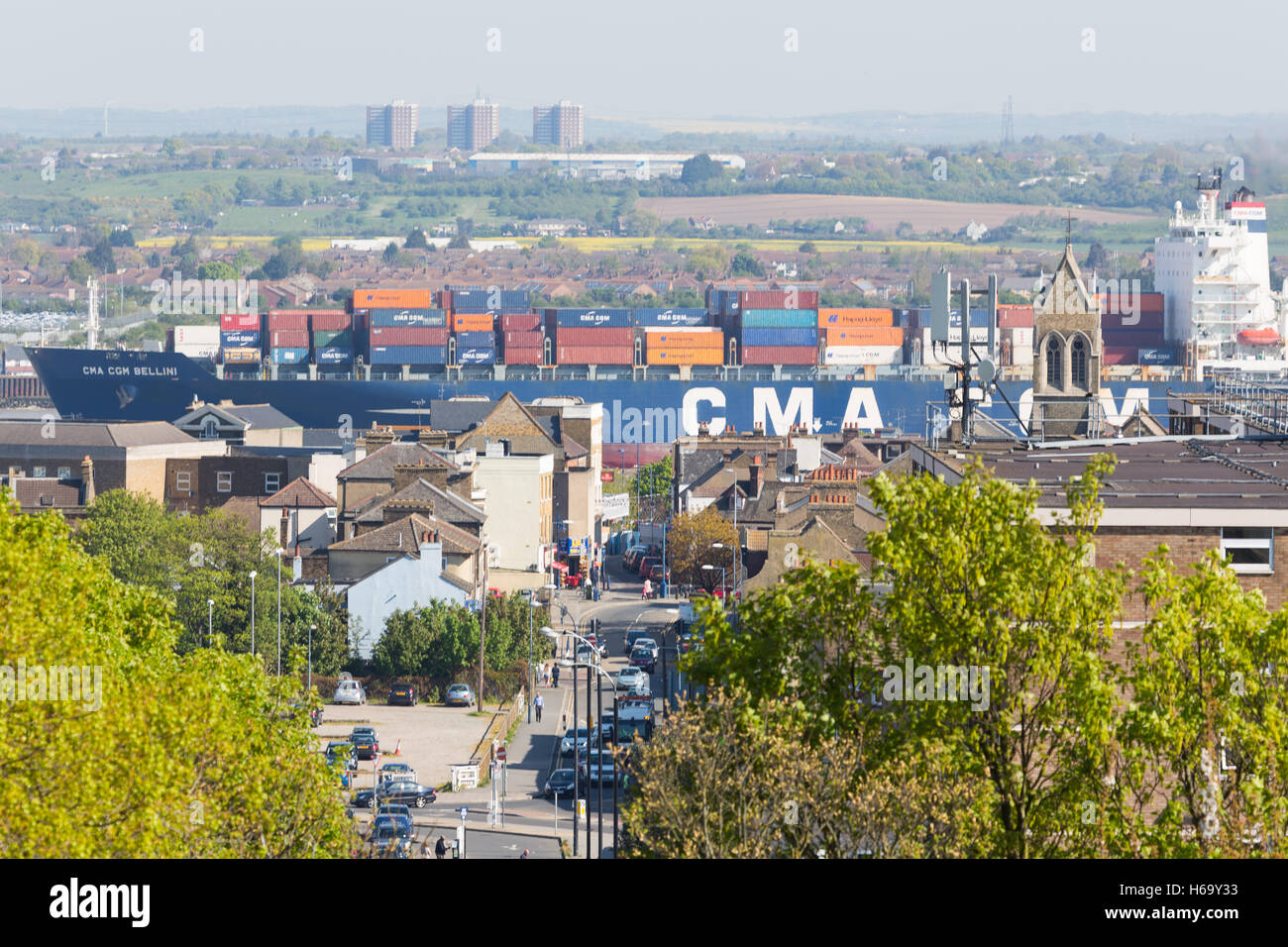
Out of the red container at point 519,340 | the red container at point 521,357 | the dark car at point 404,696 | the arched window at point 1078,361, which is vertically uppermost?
the arched window at point 1078,361

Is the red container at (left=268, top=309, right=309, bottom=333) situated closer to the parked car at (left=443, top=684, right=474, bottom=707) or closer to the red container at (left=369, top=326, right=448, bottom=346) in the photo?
the red container at (left=369, top=326, right=448, bottom=346)

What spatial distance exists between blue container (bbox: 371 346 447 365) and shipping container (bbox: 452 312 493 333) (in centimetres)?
203

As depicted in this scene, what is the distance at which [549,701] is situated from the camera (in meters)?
53.7

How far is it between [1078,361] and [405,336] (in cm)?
10217

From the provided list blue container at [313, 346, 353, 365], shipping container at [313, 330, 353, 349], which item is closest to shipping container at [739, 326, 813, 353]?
shipping container at [313, 330, 353, 349]

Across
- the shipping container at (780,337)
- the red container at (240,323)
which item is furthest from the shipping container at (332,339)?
the shipping container at (780,337)

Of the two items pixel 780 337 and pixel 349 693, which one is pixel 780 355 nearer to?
pixel 780 337

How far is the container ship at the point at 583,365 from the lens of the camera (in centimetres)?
14088

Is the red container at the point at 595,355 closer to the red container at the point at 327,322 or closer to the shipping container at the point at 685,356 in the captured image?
the shipping container at the point at 685,356

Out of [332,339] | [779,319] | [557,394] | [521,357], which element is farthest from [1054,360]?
[332,339]

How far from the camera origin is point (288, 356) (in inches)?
5866

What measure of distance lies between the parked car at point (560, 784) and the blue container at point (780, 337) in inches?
4212
